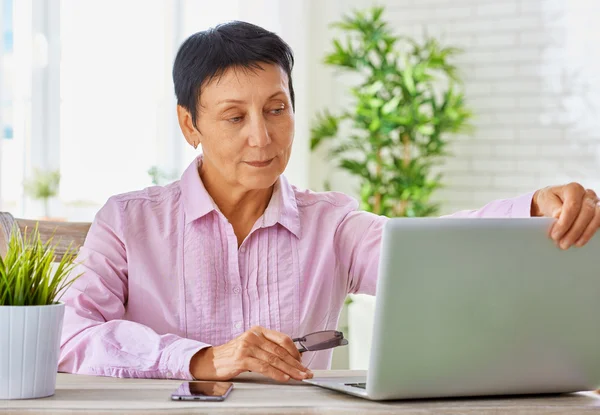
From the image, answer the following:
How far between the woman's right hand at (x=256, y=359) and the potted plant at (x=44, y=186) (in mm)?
2705

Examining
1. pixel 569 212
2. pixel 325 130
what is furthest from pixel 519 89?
pixel 569 212

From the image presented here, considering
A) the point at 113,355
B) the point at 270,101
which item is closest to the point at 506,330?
the point at 113,355

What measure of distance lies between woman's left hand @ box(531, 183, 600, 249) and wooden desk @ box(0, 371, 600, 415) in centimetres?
23

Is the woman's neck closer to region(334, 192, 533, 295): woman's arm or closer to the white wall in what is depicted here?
region(334, 192, 533, 295): woman's arm

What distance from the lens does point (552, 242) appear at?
3.66ft

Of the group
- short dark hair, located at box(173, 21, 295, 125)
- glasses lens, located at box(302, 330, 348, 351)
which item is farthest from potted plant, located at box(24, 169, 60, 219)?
glasses lens, located at box(302, 330, 348, 351)

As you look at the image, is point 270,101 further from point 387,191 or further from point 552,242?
point 387,191

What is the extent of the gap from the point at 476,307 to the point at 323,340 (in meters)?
0.48

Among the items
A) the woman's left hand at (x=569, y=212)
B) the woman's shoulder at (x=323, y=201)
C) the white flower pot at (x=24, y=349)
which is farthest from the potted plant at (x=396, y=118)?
the white flower pot at (x=24, y=349)

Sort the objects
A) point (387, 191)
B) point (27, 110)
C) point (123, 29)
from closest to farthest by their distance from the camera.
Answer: point (27, 110)
point (123, 29)
point (387, 191)

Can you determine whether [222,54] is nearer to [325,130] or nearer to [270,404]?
[270,404]

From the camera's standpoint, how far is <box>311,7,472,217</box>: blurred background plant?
4832 millimetres

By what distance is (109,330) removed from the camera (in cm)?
153

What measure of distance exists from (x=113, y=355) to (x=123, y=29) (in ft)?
10.4
